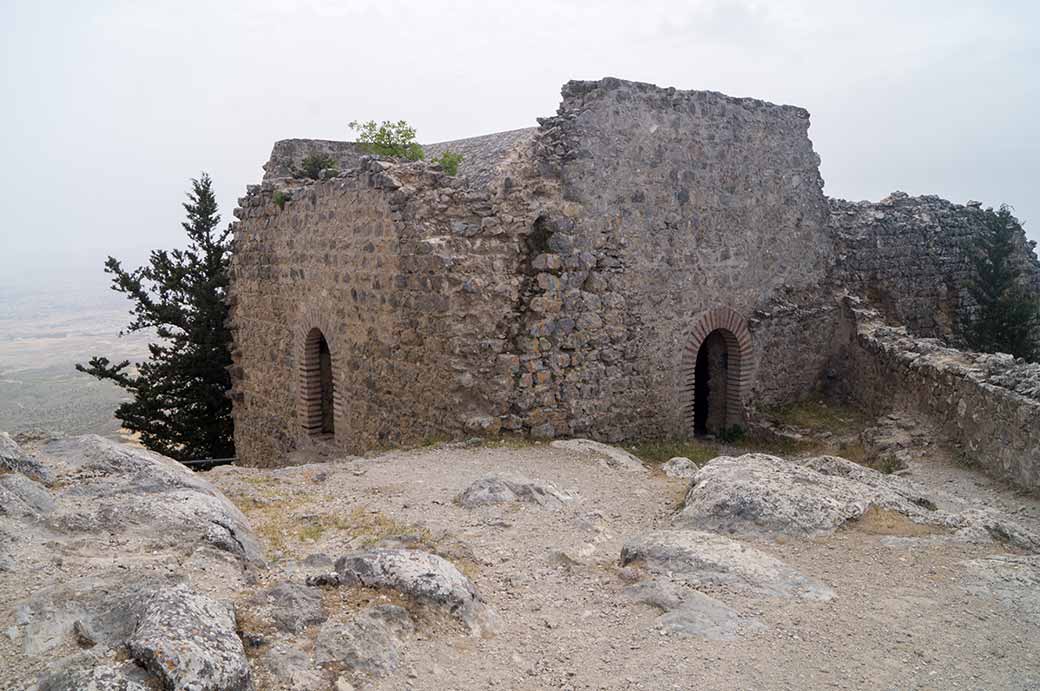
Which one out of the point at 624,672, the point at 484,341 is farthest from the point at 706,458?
the point at 624,672

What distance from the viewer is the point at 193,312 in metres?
16.4

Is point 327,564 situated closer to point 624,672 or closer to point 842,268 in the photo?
point 624,672

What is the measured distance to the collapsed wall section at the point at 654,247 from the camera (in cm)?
979

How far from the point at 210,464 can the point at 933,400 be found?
12.5 metres

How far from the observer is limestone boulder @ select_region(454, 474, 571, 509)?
21.0 feet

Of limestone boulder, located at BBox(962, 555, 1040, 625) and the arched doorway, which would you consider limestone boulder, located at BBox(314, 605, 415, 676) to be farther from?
the arched doorway

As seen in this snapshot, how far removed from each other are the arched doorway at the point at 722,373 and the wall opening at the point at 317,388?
526cm

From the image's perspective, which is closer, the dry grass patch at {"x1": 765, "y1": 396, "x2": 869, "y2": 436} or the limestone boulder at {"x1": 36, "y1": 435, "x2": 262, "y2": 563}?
the limestone boulder at {"x1": 36, "y1": 435, "x2": 262, "y2": 563}

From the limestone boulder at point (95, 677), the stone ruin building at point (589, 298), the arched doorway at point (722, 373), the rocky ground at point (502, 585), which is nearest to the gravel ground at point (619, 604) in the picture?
the rocky ground at point (502, 585)

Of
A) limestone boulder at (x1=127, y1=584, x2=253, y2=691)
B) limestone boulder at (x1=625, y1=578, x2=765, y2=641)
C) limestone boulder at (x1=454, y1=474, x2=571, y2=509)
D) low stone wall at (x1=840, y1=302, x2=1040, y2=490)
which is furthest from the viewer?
low stone wall at (x1=840, y1=302, x2=1040, y2=490)

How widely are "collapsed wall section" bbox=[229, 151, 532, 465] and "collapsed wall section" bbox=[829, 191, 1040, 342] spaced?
721cm

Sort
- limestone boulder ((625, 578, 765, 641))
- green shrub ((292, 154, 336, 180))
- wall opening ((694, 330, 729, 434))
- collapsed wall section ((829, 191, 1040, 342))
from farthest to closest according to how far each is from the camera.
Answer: collapsed wall section ((829, 191, 1040, 342))
green shrub ((292, 154, 336, 180))
wall opening ((694, 330, 729, 434))
limestone boulder ((625, 578, 765, 641))

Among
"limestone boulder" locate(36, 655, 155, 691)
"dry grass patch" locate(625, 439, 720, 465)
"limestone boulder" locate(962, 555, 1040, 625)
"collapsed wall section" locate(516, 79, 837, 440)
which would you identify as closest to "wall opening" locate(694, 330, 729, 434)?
"collapsed wall section" locate(516, 79, 837, 440)

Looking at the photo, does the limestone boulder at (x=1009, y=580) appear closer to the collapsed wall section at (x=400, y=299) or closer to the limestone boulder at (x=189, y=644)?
the limestone boulder at (x=189, y=644)
